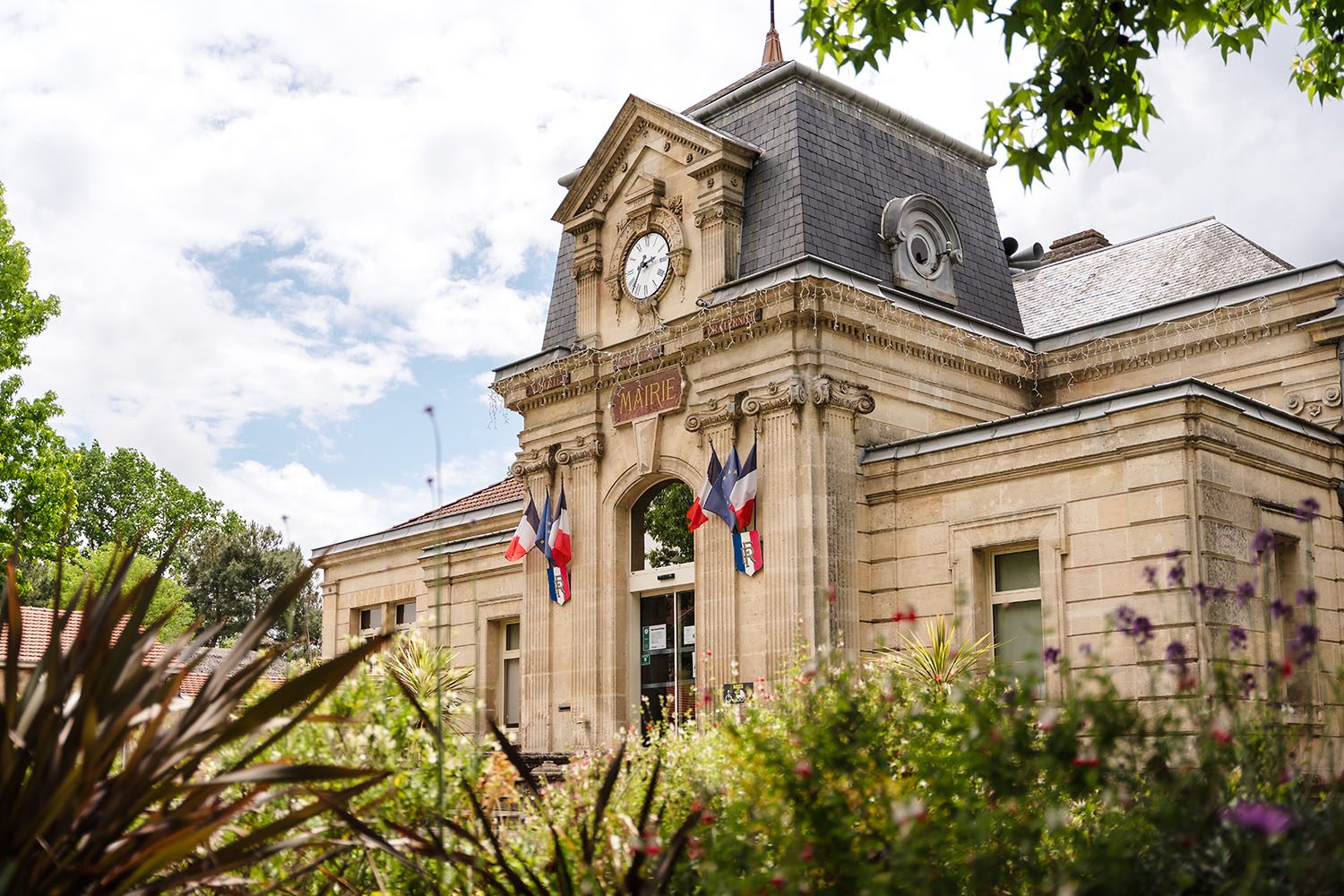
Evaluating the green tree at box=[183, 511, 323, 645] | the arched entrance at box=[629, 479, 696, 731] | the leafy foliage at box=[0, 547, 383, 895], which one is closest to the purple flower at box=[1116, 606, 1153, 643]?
the leafy foliage at box=[0, 547, 383, 895]

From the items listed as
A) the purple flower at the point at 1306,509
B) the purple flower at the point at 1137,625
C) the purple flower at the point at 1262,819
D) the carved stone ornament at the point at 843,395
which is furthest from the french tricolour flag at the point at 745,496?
the purple flower at the point at 1262,819

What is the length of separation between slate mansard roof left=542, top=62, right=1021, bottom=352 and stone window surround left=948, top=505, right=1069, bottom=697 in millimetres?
4338

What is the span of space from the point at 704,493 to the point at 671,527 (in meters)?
1.72

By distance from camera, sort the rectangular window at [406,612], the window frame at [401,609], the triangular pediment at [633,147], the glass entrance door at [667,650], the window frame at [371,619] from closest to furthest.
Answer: the glass entrance door at [667,650] < the triangular pediment at [633,147] < the window frame at [401,609] < the rectangular window at [406,612] < the window frame at [371,619]

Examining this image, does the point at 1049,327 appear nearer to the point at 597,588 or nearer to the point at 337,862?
the point at 597,588

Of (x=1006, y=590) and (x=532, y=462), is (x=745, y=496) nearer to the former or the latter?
(x=1006, y=590)

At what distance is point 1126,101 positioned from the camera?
33.6 feet

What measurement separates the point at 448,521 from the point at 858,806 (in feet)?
78.3

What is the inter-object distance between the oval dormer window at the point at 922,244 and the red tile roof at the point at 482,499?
10320mm

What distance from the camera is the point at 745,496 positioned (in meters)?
19.2

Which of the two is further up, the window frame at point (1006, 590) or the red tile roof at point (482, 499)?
the red tile roof at point (482, 499)

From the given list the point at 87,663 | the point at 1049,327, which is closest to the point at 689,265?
the point at 1049,327

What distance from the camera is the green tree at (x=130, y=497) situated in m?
65.1

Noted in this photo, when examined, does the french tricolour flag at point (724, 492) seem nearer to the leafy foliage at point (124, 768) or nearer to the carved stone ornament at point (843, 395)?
the carved stone ornament at point (843, 395)
